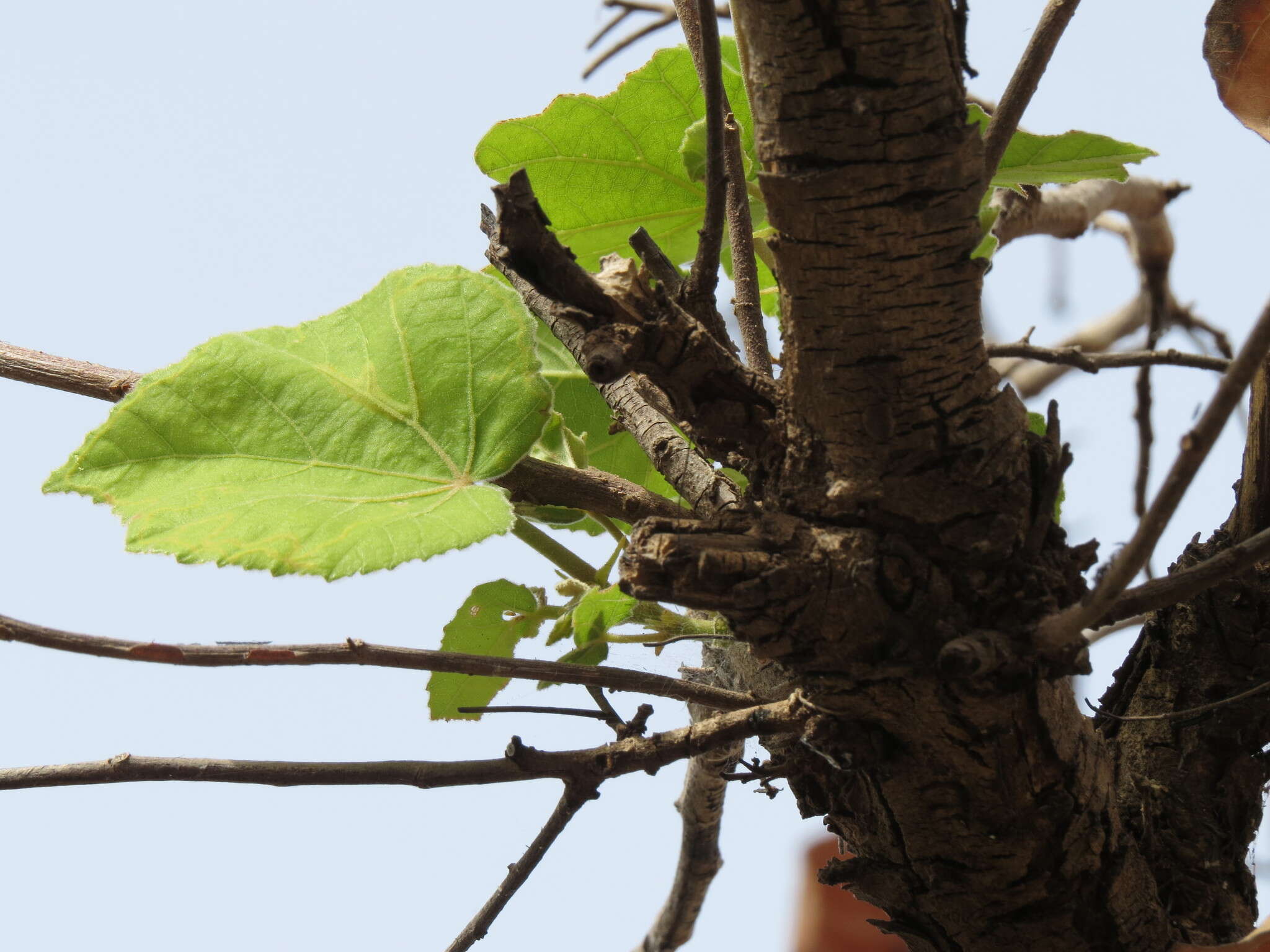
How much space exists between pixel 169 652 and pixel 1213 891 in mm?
391

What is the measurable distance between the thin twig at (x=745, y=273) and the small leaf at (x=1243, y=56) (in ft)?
0.57

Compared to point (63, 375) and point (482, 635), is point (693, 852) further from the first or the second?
point (63, 375)

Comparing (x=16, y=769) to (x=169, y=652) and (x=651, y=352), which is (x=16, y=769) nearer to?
(x=169, y=652)

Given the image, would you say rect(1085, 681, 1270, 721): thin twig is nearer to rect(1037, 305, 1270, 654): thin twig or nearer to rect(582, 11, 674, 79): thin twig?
rect(1037, 305, 1270, 654): thin twig

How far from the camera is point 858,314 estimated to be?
0.26m

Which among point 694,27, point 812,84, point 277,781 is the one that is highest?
point 694,27

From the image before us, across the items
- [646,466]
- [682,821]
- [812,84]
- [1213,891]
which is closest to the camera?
[812,84]

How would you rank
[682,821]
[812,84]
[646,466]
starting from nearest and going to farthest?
[812,84] < [646,466] < [682,821]

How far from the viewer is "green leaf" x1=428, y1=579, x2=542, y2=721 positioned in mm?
438

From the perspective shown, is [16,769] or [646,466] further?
[646,466]

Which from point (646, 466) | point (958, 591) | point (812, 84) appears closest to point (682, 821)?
point (646, 466)

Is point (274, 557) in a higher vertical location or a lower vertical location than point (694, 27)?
lower

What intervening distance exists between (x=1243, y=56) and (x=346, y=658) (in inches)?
14.7

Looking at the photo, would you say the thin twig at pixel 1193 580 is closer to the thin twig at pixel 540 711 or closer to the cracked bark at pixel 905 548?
the cracked bark at pixel 905 548
